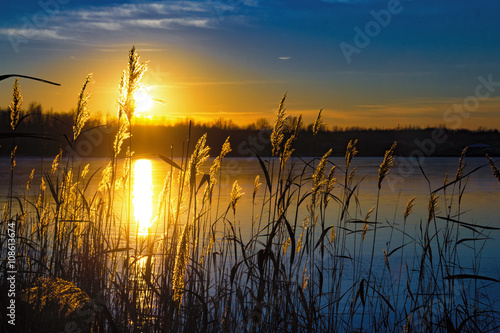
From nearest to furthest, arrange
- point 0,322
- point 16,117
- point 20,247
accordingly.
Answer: point 0,322 < point 16,117 < point 20,247

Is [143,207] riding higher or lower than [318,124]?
lower

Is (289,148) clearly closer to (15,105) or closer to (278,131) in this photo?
→ (278,131)

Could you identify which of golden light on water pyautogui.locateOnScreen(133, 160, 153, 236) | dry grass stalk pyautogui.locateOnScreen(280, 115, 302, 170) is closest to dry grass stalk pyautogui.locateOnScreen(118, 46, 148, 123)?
golden light on water pyautogui.locateOnScreen(133, 160, 153, 236)

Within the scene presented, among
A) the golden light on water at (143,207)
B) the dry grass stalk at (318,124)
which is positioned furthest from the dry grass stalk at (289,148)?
the golden light on water at (143,207)

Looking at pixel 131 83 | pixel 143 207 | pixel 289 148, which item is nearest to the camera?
pixel 131 83

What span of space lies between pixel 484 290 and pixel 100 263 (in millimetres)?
4472

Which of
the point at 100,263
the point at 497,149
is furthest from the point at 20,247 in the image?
the point at 497,149

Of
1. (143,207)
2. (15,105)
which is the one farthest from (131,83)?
(143,207)

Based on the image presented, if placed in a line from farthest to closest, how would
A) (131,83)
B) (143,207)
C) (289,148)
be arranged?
(143,207)
(289,148)
(131,83)

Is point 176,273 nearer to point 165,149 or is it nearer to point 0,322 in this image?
point 0,322

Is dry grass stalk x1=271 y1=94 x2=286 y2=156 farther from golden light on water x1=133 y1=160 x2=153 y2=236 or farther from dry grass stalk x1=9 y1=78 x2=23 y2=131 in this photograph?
dry grass stalk x1=9 y1=78 x2=23 y2=131

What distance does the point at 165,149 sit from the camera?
58.3 metres

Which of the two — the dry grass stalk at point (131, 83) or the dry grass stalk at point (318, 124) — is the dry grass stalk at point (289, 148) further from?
the dry grass stalk at point (131, 83)

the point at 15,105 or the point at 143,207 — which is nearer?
the point at 15,105
